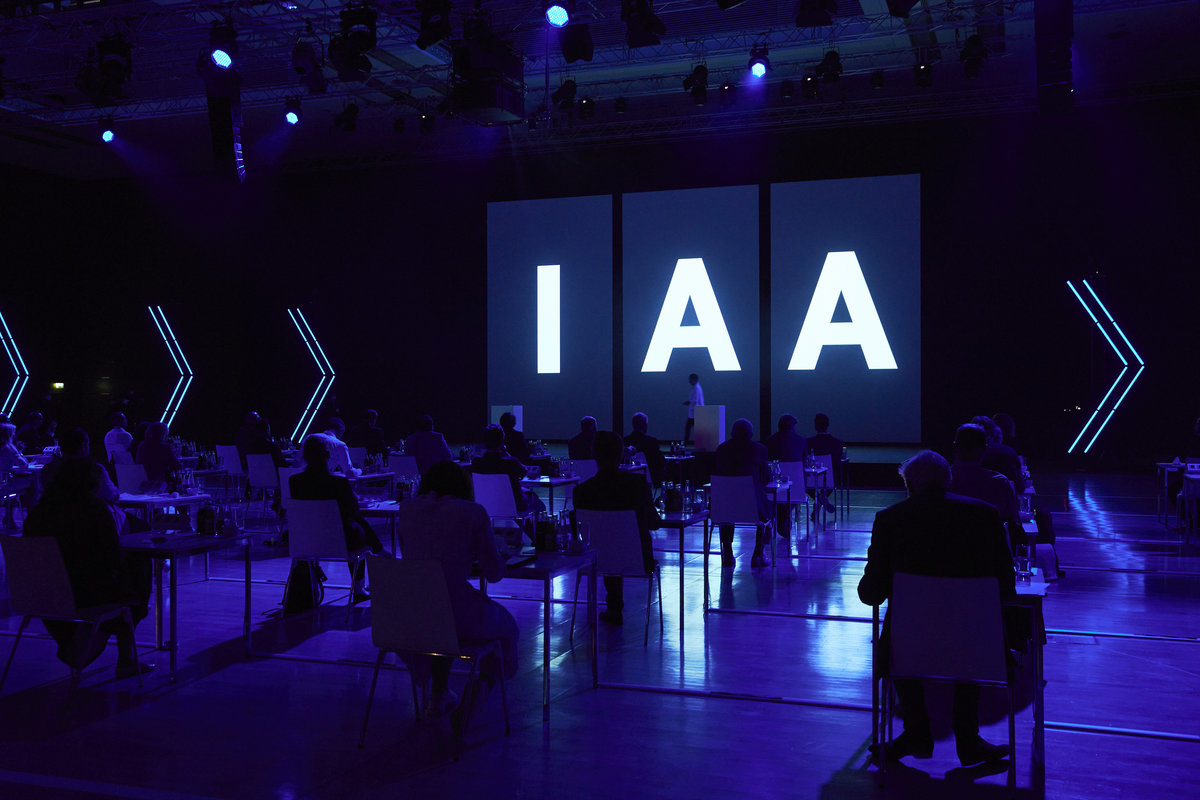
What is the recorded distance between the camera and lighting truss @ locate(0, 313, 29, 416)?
653 inches

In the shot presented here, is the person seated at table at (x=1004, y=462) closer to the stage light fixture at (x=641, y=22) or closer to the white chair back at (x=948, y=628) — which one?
the white chair back at (x=948, y=628)

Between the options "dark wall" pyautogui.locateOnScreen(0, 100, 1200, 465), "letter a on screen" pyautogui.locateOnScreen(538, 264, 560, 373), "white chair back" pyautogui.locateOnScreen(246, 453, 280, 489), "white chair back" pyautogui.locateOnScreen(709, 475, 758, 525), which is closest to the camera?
"white chair back" pyautogui.locateOnScreen(709, 475, 758, 525)

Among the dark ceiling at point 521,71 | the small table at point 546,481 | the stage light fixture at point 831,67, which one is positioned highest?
the dark ceiling at point 521,71

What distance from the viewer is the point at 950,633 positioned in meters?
3.25

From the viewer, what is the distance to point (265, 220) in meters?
17.2

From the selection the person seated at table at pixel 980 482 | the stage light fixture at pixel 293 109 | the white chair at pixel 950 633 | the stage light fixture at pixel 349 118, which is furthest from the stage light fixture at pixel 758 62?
the white chair at pixel 950 633

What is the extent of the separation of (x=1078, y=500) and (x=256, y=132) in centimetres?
1267

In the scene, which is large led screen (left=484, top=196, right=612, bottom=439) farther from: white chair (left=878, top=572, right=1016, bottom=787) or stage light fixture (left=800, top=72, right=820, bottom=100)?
white chair (left=878, top=572, right=1016, bottom=787)

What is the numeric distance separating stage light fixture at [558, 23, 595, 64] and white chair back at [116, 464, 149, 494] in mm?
5175

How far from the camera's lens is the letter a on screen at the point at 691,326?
14672 mm

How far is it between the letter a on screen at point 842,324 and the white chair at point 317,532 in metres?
9.89

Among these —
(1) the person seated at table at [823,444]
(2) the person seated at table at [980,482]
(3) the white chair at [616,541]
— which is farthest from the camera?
(1) the person seated at table at [823,444]

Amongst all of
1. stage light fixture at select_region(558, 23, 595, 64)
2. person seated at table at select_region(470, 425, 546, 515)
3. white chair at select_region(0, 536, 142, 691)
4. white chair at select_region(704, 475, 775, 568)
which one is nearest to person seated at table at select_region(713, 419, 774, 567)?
white chair at select_region(704, 475, 775, 568)

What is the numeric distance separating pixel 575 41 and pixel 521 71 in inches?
22.5
